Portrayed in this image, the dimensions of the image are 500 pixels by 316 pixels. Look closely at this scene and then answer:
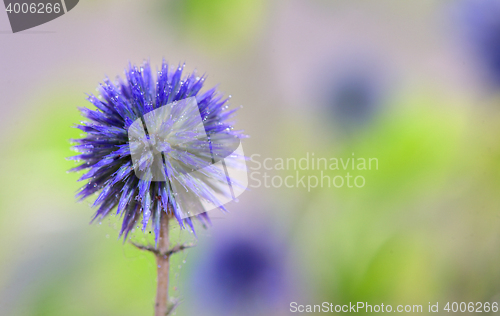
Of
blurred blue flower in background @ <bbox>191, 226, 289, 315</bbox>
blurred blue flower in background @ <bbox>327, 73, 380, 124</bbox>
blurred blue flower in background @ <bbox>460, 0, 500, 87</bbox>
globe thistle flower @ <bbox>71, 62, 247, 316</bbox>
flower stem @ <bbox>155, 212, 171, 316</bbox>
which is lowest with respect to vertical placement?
blurred blue flower in background @ <bbox>191, 226, 289, 315</bbox>

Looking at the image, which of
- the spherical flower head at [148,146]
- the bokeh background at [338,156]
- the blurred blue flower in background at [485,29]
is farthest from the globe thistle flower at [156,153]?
the blurred blue flower in background at [485,29]

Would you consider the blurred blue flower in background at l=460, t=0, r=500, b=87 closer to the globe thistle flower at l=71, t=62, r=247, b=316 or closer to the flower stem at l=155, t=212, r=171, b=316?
the globe thistle flower at l=71, t=62, r=247, b=316

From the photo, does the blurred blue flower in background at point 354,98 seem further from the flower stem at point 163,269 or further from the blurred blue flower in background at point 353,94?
→ the flower stem at point 163,269

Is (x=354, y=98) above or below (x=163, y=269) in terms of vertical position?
above

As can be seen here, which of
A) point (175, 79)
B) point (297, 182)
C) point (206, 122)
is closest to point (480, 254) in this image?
point (297, 182)

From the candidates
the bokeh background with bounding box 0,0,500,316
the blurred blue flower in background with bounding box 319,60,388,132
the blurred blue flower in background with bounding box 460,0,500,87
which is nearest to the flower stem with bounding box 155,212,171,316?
the bokeh background with bounding box 0,0,500,316

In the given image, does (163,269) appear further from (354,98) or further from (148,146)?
(354,98)

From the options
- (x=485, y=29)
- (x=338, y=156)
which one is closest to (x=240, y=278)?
(x=338, y=156)
